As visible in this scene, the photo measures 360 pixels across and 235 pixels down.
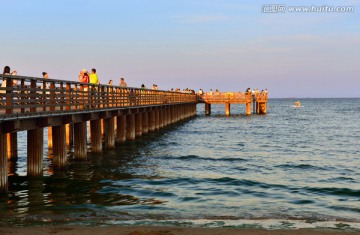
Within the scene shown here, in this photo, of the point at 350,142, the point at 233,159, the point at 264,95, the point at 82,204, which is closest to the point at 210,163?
the point at 233,159

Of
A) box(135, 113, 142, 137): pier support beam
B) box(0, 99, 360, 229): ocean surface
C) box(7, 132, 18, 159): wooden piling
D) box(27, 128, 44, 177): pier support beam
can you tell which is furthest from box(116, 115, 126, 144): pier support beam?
box(27, 128, 44, 177): pier support beam

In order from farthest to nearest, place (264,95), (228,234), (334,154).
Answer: (264,95) < (334,154) < (228,234)

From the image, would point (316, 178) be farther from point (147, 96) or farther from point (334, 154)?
point (147, 96)

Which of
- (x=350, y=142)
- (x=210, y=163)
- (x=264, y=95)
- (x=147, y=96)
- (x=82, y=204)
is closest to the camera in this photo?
(x=82, y=204)

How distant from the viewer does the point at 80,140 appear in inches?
842

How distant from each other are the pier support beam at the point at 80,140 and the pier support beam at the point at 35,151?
457cm

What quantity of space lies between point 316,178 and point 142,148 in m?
12.3

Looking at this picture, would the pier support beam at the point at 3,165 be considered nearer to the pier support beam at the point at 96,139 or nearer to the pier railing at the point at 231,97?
the pier support beam at the point at 96,139

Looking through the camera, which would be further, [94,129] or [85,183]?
[94,129]

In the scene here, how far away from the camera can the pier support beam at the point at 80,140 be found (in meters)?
21.0

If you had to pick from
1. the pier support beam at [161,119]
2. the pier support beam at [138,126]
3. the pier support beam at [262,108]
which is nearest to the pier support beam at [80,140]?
the pier support beam at [138,126]

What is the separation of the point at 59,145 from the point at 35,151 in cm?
249

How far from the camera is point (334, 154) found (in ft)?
90.0

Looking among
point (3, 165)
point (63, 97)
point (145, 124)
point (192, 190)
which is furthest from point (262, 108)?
point (3, 165)
